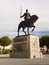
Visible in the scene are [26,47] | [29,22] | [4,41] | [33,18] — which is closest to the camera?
[33,18]

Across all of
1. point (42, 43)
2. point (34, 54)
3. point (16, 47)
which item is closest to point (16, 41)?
point (16, 47)

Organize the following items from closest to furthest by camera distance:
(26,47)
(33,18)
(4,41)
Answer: (33,18) < (26,47) < (4,41)

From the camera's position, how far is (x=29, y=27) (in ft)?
107

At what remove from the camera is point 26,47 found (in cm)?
3192

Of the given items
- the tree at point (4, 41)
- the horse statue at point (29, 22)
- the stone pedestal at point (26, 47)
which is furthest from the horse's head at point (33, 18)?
the tree at point (4, 41)

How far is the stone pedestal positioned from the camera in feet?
104

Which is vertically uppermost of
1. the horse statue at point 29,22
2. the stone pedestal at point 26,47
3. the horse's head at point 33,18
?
the horse's head at point 33,18

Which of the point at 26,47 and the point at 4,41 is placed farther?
the point at 4,41

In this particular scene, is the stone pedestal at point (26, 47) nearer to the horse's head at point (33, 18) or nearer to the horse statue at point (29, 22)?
the horse statue at point (29, 22)

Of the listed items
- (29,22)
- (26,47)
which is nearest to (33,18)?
(29,22)

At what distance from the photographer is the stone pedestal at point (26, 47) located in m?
31.6

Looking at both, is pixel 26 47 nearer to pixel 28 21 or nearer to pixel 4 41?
pixel 28 21

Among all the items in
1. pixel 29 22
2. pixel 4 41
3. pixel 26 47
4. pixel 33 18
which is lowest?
pixel 26 47

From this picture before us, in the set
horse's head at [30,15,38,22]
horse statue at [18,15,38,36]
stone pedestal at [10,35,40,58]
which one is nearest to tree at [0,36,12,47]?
horse statue at [18,15,38,36]
